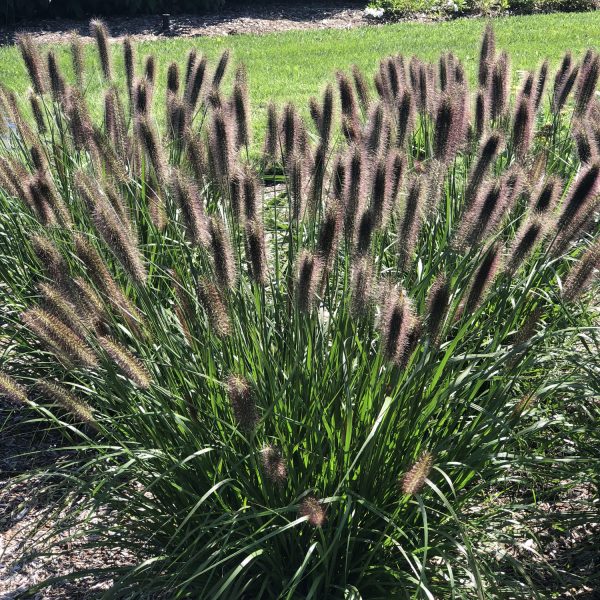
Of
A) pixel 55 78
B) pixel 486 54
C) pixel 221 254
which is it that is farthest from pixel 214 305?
pixel 486 54

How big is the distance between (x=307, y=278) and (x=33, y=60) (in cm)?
260

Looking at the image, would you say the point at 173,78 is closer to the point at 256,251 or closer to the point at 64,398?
the point at 256,251

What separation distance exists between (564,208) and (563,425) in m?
0.99

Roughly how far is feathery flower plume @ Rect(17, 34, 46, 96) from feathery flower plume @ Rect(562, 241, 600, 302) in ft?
9.79

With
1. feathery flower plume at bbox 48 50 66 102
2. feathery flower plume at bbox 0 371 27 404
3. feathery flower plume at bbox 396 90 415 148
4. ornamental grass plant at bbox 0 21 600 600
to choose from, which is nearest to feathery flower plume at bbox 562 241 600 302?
ornamental grass plant at bbox 0 21 600 600

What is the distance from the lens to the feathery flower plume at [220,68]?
4.91m

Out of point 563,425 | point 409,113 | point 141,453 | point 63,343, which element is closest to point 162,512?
point 141,453

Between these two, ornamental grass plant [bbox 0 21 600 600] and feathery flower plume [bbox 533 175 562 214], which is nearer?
ornamental grass plant [bbox 0 21 600 600]

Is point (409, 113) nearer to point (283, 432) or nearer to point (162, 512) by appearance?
point (283, 432)

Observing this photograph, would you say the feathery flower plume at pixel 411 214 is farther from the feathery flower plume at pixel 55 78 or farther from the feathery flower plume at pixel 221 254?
the feathery flower plume at pixel 55 78

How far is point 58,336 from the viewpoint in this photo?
2.83 metres

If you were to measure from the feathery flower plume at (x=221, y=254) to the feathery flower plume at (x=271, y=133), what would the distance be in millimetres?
1236

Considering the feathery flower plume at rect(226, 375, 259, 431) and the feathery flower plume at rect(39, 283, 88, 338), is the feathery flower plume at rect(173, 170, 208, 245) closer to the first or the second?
the feathery flower plume at rect(39, 283, 88, 338)

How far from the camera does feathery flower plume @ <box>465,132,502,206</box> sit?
3.19 metres
